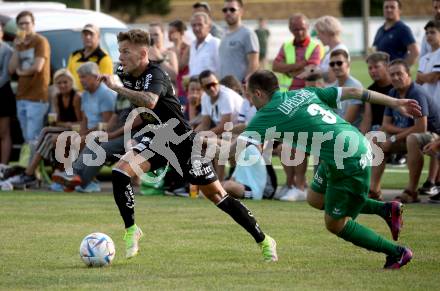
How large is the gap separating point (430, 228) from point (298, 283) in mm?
3387

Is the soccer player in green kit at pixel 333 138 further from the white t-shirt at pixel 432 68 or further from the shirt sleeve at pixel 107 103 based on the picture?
the shirt sleeve at pixel 107 103

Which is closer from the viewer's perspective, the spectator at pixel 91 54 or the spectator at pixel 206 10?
the spectator at pixel 91 54

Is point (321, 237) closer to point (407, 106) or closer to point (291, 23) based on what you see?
point (407, 106)

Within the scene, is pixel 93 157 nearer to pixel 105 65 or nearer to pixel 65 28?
pixel 105 65

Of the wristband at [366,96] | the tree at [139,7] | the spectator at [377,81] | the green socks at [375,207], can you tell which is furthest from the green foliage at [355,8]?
the wristband at [366,96]

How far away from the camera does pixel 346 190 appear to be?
8.53 m

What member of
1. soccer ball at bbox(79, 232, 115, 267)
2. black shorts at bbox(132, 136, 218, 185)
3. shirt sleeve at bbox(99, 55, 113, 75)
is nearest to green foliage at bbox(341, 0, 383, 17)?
shirt sleeve at bbox(99, 55, 113, 75)

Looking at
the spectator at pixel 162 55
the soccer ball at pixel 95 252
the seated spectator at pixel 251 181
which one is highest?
the spectator at pixel 162 55

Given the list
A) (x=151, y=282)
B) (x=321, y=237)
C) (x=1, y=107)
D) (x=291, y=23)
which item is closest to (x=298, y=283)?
(x=151, y=282)

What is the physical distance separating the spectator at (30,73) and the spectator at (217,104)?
9.22 feet

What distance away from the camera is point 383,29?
15.9 meters

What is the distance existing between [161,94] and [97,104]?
624 centimetres

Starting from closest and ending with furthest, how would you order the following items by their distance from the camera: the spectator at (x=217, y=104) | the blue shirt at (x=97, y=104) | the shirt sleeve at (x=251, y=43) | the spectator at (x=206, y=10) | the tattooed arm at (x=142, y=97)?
the tattooed arm at (x=142, y=97), the spectator at (x=217, y=104), the blue shirt at (x=97, y=104), the shirt sleeve at (x=251, y=43), the spectator at (x=206, y=10)

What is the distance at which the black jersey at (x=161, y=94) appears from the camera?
30.8 feet
